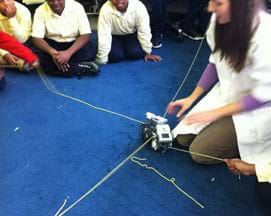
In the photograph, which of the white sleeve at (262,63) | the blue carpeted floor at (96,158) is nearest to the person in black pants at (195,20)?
the blue carpeted floor at (96,158)

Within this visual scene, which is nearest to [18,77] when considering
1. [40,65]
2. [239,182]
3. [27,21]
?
[40,65]

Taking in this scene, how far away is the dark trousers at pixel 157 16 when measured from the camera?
A: 234 centimetres

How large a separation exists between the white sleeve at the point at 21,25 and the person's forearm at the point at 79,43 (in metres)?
0.31

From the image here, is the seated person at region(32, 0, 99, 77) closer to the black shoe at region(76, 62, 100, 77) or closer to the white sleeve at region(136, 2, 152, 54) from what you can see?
the black shoe at region(76, 62, 100, 77)

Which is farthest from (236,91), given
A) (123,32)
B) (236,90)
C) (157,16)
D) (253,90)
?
(157,16)

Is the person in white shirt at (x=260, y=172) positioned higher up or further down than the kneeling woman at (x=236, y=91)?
further down

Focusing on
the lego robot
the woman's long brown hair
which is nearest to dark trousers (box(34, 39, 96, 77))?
the lego robot

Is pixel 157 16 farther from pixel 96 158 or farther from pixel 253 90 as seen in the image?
pixel 253 90

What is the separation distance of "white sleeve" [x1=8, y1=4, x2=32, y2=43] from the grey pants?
1.28m

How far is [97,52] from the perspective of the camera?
7.27 ft

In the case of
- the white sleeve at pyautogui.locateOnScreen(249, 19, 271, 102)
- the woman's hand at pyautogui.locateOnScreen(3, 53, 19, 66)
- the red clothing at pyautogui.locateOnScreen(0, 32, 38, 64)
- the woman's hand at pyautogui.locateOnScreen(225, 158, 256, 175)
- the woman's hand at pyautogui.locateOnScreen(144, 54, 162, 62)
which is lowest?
the woman's hand at pyautogui.locateOnScreen(144, 54, 162, 62)

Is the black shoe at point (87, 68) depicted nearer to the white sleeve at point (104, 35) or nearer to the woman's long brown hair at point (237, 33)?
the white sleeve at point (104, 35)

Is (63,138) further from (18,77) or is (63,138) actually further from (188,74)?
(188,74)

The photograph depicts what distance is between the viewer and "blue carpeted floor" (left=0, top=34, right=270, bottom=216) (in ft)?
4.20
